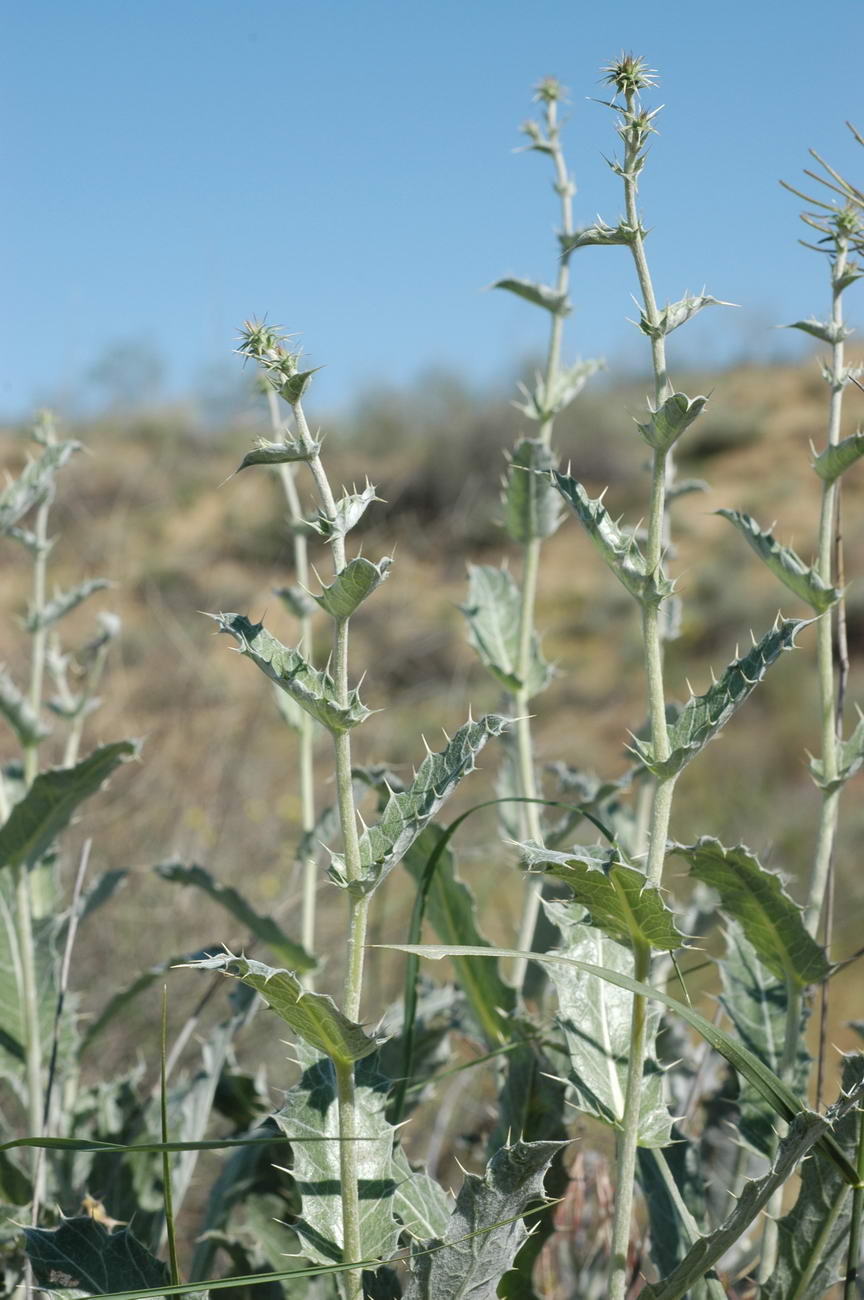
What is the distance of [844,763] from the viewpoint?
1.51 metres

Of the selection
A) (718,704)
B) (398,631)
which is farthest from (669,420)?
(398,631)

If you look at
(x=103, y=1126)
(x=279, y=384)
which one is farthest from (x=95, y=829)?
(x=279, y=384)

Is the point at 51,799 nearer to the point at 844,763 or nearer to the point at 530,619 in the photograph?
the point at 530,619

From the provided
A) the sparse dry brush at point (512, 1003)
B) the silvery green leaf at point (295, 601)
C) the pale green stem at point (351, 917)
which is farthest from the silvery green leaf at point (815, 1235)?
the silvery green leaf at point (295, 601)

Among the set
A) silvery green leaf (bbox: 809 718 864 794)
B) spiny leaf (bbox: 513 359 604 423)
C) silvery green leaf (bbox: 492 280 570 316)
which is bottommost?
silvery green leaf (bbox: 809 718 864 794)

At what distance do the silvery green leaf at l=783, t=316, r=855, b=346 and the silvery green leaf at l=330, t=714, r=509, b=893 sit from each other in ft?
2.48

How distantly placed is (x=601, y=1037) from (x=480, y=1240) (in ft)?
1.11

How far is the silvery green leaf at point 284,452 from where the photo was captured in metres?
0.99

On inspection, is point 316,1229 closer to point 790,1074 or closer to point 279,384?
point 790,1074

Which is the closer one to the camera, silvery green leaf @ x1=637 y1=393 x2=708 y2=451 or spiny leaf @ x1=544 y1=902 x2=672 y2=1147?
Answer: silvery green leaf @ x1=637 y1=393 x2=708 y2=451

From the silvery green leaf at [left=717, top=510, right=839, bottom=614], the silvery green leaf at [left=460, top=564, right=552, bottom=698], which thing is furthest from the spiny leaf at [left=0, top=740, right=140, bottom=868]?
the silvery green leaf at [left=717, top=510, right=839, bottom=614]

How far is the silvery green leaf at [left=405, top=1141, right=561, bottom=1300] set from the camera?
1.09 metres

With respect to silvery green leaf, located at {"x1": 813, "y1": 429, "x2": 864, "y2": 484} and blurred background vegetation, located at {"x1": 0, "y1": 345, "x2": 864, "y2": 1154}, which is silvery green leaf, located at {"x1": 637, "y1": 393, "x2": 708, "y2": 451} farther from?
silvery green leaf, located at {"x1": 813, "y1": 429, "x2": 864, "y2": 484}

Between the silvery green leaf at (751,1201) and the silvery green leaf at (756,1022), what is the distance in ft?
1.43
